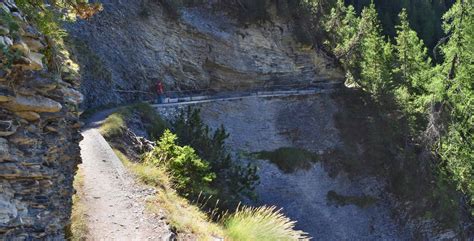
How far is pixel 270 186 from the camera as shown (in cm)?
2670

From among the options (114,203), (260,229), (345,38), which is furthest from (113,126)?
(345,38)

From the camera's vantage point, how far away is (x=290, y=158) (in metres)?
29.2

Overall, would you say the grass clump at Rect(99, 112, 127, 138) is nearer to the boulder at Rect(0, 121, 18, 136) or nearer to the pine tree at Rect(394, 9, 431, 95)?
the boulder at Rect(0, 121, 18, 136)

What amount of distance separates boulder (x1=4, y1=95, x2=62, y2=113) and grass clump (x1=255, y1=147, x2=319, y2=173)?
74.9ft

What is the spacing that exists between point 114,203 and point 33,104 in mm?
4560

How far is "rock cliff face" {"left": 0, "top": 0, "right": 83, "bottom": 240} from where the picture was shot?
17.4ft

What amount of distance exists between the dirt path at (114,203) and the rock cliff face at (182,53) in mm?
12534

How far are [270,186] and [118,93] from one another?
10.5 m

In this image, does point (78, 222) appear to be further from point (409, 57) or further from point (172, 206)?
point (409, 57)

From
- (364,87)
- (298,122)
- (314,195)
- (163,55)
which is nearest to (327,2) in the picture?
(364,87)

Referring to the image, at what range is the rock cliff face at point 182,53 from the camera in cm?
2762

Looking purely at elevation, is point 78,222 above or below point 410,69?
below

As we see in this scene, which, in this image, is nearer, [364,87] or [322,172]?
[322,172]

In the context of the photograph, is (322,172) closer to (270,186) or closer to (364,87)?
(270,186)
